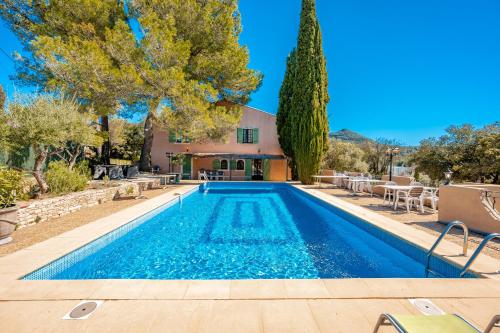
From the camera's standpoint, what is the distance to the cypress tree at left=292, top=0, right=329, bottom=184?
17.6m

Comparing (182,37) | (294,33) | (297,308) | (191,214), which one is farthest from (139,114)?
(297,308)

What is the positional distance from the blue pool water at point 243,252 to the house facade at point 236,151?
13.1 metres

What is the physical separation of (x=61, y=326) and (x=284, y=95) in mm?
21059

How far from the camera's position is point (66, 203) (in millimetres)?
7211

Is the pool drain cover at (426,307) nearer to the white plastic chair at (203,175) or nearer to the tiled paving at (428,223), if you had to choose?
the tiled paving at (428,223)

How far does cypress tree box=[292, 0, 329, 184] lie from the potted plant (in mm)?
15217

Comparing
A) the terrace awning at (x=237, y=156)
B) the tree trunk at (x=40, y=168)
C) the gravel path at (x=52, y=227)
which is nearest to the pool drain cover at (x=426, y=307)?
the gravel path at (x=52, y=227)

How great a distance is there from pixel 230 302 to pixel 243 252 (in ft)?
8.68

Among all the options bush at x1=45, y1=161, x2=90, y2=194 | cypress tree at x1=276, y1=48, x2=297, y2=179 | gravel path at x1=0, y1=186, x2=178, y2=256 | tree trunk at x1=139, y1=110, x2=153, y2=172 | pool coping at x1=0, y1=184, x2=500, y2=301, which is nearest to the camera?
pool coping at x1=0, y1=184, x2=500, y2=301

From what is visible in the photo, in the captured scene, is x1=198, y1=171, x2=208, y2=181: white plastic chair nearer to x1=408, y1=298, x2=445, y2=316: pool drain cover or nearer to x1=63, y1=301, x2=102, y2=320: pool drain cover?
x1=63, y1=301, x2=102, y2=320: pool drain cover

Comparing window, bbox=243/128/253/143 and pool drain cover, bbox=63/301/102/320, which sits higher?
window, bbox=243/128/253/143

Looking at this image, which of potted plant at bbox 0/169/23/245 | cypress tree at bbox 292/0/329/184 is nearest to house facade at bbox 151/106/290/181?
cypress tree at bbox 292/0/329/184

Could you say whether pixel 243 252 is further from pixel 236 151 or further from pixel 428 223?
pixel 236 151

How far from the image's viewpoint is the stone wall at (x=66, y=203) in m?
5.84
